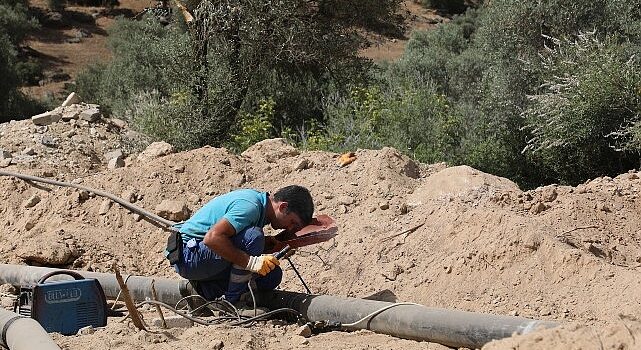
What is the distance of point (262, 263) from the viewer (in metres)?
5.19

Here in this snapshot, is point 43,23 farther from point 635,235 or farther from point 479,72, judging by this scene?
point 635,235

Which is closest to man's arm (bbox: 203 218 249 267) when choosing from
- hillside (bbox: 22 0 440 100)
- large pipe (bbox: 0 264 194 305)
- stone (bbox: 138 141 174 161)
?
large pipe (bbox: 0 264 194 305)

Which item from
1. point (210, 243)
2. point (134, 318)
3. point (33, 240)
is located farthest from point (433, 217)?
point (33, 240)

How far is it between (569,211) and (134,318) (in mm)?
3485

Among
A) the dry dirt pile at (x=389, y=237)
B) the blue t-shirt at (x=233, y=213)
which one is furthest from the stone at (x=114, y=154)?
the blue t-shirt at (x=233, y=213)

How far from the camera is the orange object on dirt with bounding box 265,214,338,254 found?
5.51 metres

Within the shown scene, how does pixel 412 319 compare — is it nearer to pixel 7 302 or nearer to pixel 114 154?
pixel 7 302

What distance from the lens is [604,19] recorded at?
13.4m

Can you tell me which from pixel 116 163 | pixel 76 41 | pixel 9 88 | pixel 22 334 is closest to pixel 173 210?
pixel 116 163

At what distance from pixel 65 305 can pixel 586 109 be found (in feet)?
25.5

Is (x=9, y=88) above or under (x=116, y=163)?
under

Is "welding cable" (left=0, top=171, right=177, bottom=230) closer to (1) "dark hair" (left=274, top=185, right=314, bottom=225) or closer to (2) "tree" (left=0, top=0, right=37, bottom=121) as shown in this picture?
(1) "dark hair" (left=274, top=185, right=314, bottom=225)

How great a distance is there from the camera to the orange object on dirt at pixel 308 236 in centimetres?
551

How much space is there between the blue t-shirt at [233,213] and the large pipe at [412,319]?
591mm
